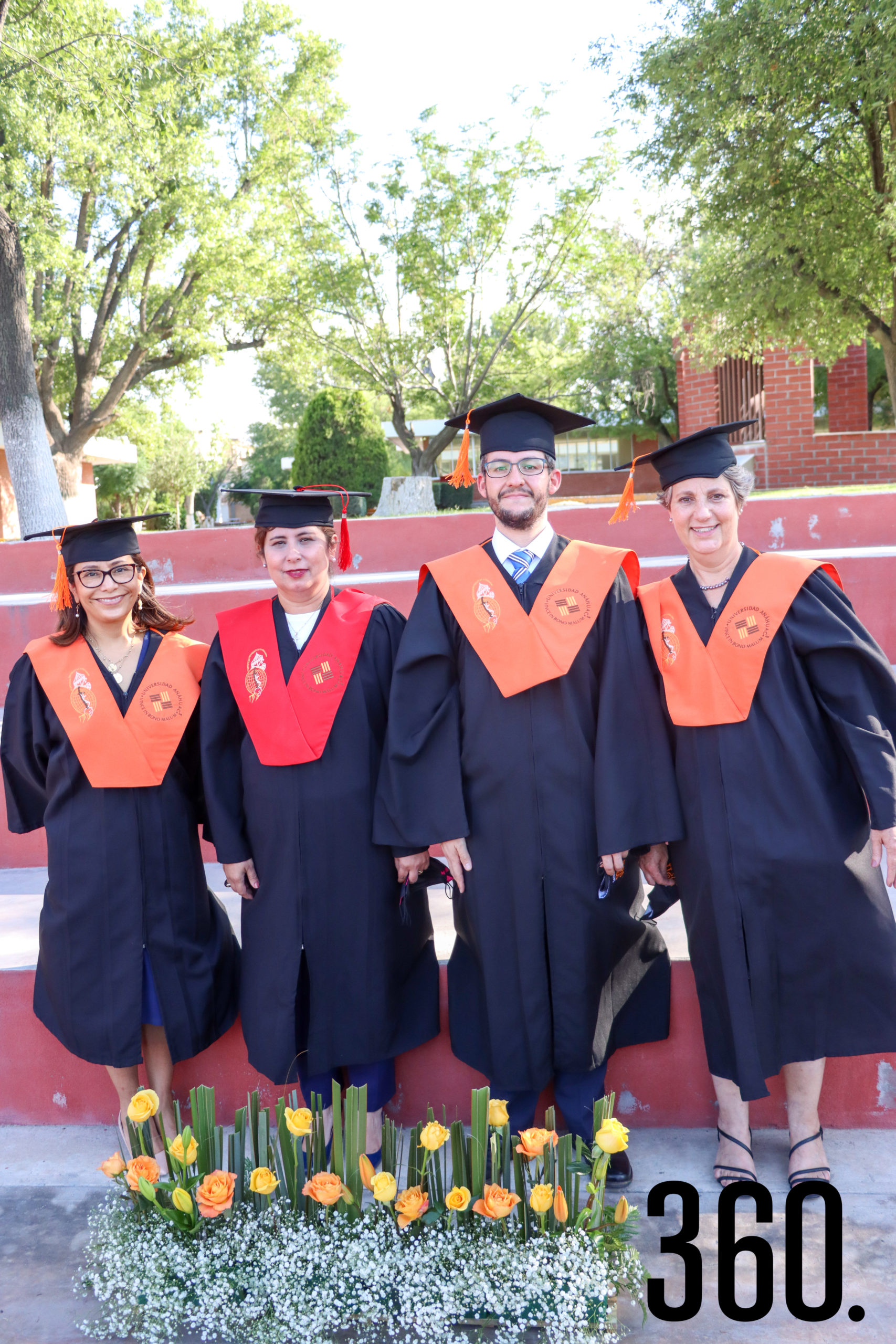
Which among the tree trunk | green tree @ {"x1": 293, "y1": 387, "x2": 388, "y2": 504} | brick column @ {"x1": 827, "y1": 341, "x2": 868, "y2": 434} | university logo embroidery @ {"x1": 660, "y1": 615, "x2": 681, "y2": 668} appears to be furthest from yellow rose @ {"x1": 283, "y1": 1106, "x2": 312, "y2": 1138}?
brick column @ {"x1": 827, "y1": 341, "x2": 868, "y2": 434}

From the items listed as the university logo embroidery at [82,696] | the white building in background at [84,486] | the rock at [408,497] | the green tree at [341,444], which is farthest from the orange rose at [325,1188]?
the white building in background at [84,486]

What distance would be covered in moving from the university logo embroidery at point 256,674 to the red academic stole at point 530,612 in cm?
50

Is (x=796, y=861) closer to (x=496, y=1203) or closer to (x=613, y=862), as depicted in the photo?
(x=613, y=862)

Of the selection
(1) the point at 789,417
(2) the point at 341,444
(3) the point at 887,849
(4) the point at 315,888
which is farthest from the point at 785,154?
(4) the point at 315,888

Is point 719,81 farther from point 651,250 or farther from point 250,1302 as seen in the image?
point 651,250

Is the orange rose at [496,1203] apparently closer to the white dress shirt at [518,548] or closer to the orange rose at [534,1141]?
the orange rose at [534,1141]

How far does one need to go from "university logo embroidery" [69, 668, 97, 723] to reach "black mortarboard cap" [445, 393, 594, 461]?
121cm

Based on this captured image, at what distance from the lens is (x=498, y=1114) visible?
2.04 metres

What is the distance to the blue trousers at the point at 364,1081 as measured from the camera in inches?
103

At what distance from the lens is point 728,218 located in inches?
338

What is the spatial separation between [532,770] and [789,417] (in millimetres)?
9866

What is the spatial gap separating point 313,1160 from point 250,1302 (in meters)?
0.30

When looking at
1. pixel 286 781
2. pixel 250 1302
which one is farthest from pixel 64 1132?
pixel 286 781

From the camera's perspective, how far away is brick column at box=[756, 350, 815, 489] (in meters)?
11.0
